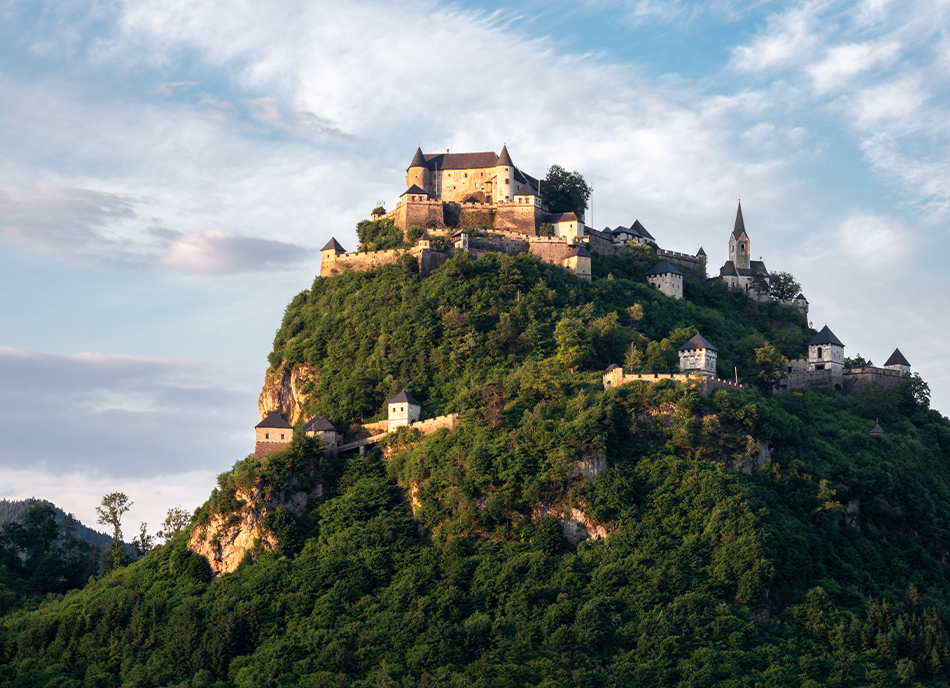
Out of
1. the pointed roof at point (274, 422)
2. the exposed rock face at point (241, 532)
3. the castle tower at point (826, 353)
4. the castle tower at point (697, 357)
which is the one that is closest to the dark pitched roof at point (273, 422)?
the pointed roof at point (274, 422)

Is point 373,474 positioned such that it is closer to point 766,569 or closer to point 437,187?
point 766,569

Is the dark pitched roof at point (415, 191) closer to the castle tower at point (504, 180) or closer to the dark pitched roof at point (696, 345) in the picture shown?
the castle tower at point (504, 180)

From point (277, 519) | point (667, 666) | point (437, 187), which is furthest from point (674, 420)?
point (437, 187)

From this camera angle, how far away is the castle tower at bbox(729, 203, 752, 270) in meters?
132

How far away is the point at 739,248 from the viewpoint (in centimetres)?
13388

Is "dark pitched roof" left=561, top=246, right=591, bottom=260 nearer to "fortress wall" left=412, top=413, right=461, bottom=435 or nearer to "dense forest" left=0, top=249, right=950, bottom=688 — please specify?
"dense forest" left=0, top=249, right=950, bottom=688

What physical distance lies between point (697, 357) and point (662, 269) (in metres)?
22.9

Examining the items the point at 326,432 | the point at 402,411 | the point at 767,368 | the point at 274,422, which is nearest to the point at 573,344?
the point at 402,411

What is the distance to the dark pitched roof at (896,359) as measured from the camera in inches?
4449

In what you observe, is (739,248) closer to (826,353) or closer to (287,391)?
(826,353)

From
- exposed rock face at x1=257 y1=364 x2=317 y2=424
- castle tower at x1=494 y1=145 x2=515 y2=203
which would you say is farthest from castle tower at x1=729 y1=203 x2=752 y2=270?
exposed rock face at x1=257 y1=364 x2=317 y2=424

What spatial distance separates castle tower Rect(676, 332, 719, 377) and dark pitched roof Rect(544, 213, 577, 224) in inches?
918

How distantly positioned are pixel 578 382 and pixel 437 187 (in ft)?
114

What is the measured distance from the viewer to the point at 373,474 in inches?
3602
